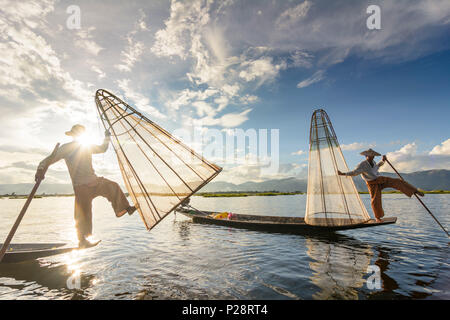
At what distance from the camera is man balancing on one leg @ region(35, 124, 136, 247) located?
629 cm

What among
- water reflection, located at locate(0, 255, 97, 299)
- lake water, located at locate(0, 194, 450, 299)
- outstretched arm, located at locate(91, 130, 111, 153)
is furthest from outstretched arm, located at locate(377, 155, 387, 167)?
water reflection, located at locate(0, 255, 97, 299)

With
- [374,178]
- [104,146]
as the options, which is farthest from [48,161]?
[374,178]

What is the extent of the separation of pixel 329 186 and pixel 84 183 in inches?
474

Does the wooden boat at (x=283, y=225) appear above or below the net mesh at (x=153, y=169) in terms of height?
below

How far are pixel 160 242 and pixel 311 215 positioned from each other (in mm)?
10209

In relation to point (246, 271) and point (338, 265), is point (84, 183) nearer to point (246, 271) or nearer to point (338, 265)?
point (246, 271)

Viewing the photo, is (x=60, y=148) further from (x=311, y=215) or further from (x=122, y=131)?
(x=311, y=215)

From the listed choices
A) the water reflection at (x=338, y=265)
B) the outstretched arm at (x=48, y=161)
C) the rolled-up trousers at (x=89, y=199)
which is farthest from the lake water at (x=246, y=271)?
the outstretched arm at (x=48, y=161)

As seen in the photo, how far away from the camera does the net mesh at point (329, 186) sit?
12297 millimetres

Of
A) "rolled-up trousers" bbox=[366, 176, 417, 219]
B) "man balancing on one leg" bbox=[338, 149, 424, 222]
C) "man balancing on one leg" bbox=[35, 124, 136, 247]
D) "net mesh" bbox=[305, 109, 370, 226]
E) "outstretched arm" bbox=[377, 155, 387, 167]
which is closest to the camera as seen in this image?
"man balancing on one leg" bbox=[35, 124, 136, 247]

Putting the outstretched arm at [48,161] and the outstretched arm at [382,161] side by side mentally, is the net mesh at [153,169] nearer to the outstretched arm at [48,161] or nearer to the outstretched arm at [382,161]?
the outstretched arm at [48,161]

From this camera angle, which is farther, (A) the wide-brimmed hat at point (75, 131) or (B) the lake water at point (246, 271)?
(B) the lake water at point (246, 271)

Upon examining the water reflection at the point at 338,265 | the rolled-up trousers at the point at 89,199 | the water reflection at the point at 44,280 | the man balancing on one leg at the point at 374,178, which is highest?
the man balancing on one leg at the point at 374,178

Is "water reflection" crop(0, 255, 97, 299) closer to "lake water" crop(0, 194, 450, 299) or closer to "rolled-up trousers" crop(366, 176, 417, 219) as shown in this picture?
"lake water" crop(0, 194, 450, 299)
